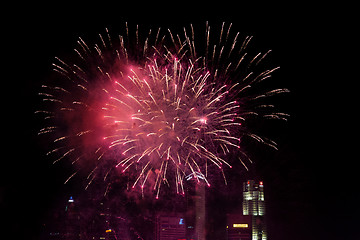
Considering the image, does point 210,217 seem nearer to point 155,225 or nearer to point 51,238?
point 155,225

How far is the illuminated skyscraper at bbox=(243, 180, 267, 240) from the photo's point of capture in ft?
377

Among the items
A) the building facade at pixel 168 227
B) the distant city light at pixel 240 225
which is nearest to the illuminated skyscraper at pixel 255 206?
the distant city light at pixel 240 225

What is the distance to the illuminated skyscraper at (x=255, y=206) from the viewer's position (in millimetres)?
114869

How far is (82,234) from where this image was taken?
85375 millimetres

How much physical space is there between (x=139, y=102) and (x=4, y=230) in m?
28.6

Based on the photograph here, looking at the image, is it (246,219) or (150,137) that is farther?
(246,219)

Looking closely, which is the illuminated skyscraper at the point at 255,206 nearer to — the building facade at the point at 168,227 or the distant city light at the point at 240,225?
the distant city light at the point at 240,225

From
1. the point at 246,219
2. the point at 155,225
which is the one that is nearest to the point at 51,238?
the point at 155,225

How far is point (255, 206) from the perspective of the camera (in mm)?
120250

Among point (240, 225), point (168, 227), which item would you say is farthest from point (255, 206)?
point (168, 227)

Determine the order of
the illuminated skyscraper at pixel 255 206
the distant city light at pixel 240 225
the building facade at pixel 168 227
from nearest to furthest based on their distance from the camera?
1. the building facade at pixel 168 227
2. the illuminated skyscraper at pixel 255 206
3. the distant city light at pixel 240 225

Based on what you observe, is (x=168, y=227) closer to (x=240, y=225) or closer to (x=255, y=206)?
(x=240, y=225)

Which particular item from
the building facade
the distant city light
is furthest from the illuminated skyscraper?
the building facade

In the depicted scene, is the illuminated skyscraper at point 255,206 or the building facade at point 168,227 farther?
the illuminated skyscraper at point 255,206
